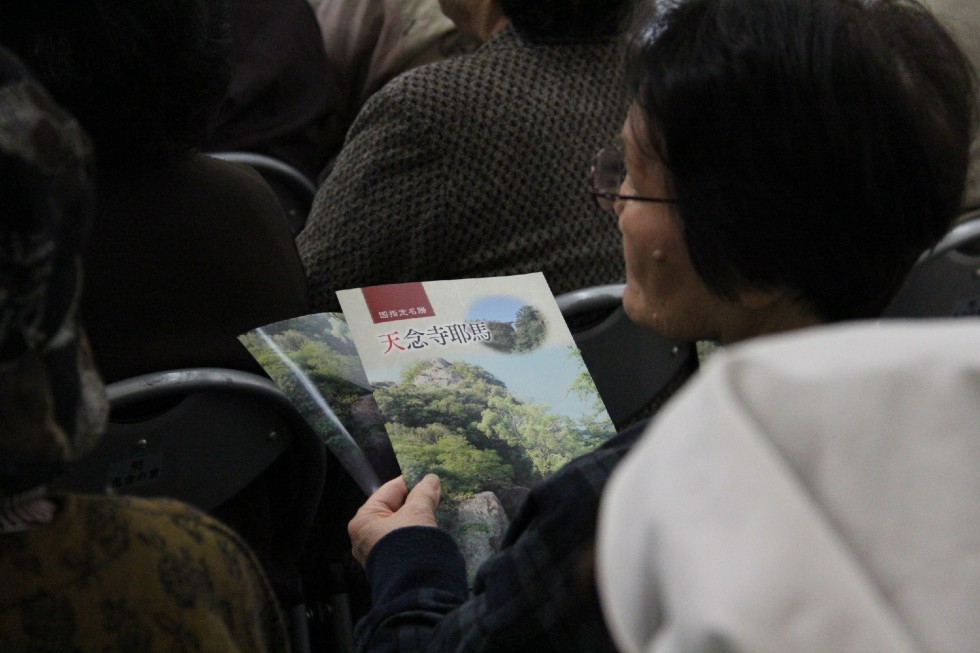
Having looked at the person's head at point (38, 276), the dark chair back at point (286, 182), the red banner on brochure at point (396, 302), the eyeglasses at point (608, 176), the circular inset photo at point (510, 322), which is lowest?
the dark chair back at point (286, 182)

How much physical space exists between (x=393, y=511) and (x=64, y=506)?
47cm

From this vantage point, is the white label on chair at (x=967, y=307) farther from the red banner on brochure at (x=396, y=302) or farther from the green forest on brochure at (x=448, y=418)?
the red banner on brochure at (x=396, y=302)

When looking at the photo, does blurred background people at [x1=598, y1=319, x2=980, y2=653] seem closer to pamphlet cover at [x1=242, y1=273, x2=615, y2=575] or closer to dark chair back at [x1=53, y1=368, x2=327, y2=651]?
pamphlet cover at [x1=242, y1=273, x2=615, y2=575]

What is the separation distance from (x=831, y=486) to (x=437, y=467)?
78 cm

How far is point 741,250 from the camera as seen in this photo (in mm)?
1021

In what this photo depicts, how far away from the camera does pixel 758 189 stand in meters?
0.98

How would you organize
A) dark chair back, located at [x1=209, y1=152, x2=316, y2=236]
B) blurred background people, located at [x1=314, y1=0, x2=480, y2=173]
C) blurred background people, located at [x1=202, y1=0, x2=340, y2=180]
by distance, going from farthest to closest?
1. blurred background people, located at [x1=314, y1=0, x2=480, y2=173]
2. blurred background people, located at [x1=202, y1=0, x2=340, y2=180]
3. dark chair back, located at [x1=209, y1=152, x2=316, y2=236]

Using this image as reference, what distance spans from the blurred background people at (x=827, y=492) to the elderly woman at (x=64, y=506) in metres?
0.35

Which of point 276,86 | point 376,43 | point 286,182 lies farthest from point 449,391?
point 376,43

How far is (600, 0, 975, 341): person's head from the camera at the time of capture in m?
0.95

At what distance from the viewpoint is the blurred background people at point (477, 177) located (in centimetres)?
153

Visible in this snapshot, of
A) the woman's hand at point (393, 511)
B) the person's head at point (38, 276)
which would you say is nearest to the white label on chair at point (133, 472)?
the woman's hand at point (393, 511)

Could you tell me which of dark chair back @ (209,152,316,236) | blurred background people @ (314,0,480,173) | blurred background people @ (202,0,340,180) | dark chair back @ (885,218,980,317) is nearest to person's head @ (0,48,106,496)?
dark chair back @ (885,218,980,317)

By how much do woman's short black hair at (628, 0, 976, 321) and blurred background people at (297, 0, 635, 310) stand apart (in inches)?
20.8
